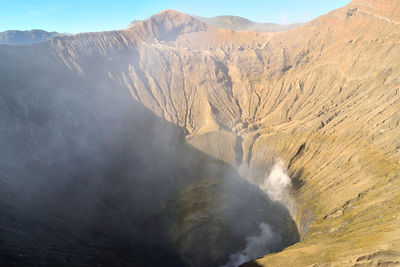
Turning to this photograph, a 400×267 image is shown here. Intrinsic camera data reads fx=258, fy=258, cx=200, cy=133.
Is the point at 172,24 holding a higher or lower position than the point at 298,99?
higher

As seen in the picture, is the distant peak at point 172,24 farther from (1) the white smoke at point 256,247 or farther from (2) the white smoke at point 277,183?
(1) the white smoke at point 256,247

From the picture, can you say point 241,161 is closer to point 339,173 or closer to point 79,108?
point 339,173

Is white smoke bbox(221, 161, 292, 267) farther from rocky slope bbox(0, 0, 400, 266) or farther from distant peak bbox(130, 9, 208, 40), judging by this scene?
distant peak bbox(130, 9, 208, 40)

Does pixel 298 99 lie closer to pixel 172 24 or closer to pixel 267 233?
pixel 267 233

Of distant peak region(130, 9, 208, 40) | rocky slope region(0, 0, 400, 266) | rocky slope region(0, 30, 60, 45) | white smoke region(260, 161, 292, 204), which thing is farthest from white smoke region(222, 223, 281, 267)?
rocky slope region(0, 30, 60, 45)

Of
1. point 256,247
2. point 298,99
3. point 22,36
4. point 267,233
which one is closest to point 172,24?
point 298,99

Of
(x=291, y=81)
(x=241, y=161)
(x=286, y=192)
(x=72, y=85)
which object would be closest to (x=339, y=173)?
(x=286, y=192)
